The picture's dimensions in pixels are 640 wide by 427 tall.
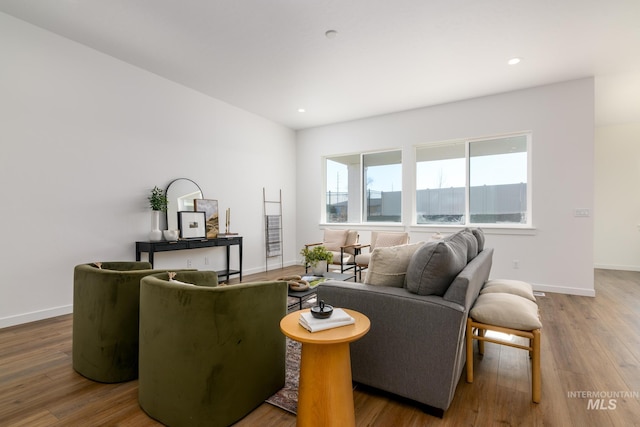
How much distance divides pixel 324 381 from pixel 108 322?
147 cm

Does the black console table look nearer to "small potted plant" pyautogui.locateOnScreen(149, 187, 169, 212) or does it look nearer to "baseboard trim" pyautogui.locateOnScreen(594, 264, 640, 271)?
"small potted plant" pyautogui.locateOnScreen(149, 187, 169, 212)

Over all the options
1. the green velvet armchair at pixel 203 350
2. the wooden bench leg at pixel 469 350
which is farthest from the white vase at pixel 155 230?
the wooden bench leg at pixel 469 350

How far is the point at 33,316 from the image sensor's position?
3117 mm

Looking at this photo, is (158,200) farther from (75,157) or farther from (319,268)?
(319,268)

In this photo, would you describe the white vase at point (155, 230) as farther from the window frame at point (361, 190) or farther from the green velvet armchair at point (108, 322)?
the window frame at point (361, 190)

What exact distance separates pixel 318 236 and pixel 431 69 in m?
3.77

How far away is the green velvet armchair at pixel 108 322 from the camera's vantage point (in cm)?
197

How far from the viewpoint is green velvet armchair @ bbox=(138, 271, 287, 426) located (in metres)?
1.52

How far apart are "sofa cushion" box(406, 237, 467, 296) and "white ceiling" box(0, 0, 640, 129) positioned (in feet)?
7.28

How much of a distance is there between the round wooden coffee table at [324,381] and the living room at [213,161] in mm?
3231

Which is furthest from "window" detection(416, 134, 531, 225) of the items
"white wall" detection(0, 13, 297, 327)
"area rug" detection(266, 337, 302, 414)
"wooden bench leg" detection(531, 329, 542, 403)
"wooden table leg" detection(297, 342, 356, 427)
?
"wooden table leg" detection(297, 342, 356, 427)

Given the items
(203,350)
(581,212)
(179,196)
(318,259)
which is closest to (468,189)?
(581,212)

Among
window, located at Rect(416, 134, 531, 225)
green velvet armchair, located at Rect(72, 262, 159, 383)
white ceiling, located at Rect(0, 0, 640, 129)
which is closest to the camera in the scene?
green velvet armchair, located at Rect(72, 262, 159, 383)

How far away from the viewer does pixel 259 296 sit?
5.62 ft
